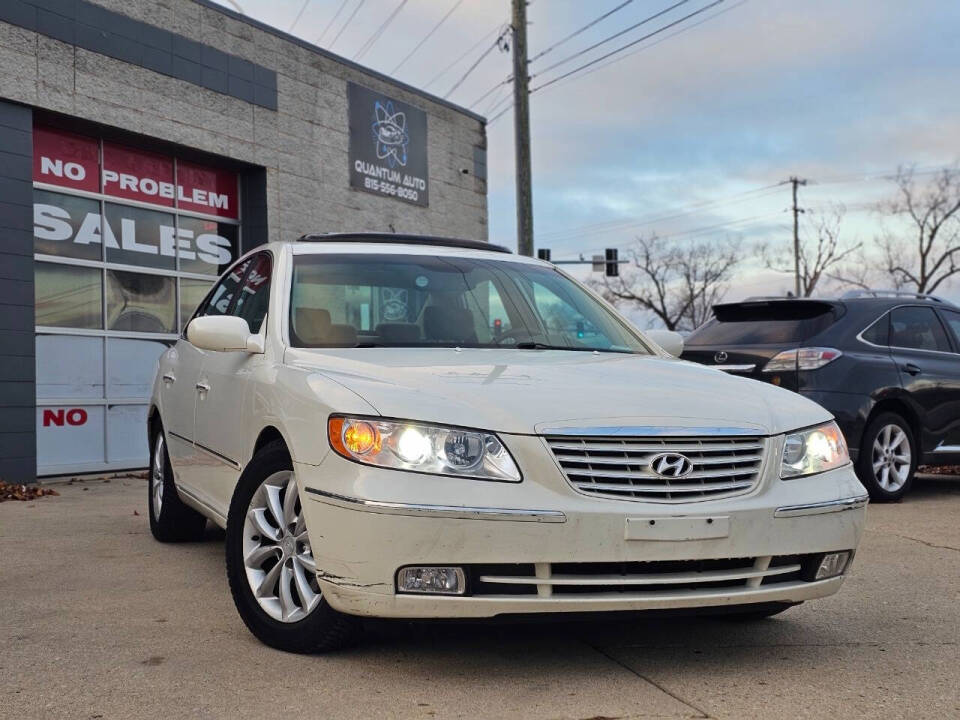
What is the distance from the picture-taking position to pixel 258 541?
13.3ft

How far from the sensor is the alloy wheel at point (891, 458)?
8.41 metres

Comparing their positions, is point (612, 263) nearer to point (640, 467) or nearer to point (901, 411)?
point (901, 411)

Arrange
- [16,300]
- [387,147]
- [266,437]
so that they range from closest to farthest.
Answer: [266,437], [16,300], [387,147]

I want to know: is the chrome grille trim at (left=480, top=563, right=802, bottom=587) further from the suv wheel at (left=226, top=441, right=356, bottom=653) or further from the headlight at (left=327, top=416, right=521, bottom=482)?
the suv wheel at (left=226, top=441, right=356, bottom=653)

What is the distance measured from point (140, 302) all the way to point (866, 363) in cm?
807

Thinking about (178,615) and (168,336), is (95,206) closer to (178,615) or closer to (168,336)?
(168,336)

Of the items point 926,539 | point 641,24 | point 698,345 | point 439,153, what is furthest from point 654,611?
point 641,24

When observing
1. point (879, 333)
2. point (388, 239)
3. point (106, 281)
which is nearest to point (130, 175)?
point (106, 281)

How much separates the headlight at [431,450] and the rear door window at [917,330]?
6.20 m

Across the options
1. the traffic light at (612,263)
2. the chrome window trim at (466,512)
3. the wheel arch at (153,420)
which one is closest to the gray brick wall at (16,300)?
the wheel arch at (153,420)

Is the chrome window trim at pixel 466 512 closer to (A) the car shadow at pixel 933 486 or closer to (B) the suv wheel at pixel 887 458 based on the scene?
(B) the suv wheel at pixel 887 458

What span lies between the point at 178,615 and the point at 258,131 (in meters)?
10.1

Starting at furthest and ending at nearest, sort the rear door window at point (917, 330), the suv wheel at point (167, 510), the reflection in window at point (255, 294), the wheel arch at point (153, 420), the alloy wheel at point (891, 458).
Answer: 1. the rear door window at point (917, 330)
2. the alloy wheel at point (891, 458)
3. the wheel arch at point (153, 420)
4. the suv wheel at point (167, 510)
5. the reflection in window at point (255, 294)

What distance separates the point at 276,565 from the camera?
12.8ft
